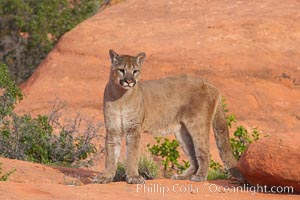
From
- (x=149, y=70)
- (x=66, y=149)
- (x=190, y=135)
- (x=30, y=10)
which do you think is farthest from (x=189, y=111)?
(x=30, y=10)

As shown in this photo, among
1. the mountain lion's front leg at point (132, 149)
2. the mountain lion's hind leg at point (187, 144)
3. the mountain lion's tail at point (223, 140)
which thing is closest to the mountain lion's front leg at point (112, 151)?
the mountain lion's front leg at point (132, 149)

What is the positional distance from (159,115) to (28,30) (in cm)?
1384

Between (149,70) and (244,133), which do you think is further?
(149,70)

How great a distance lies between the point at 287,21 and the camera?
19625mm

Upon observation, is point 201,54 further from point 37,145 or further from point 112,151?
point 112,151

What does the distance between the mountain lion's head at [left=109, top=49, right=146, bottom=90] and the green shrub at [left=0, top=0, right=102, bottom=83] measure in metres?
13.6

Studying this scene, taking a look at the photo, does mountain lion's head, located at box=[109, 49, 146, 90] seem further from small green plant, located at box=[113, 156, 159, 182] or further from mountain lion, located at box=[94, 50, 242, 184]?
small green plant, located at box=[113, 156, 159, 182]

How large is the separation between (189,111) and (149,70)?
8.66 meters

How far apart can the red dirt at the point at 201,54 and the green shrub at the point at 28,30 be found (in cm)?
284

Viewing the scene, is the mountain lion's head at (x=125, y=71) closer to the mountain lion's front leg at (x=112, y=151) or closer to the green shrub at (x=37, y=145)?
the mountain lion's front leg at (x=112, y=151)

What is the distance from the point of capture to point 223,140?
10.8 metres

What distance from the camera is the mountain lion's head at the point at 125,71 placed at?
32.2 feet

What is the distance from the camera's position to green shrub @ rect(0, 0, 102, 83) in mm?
23325

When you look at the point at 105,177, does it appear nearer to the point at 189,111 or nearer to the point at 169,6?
the point at 189,111
